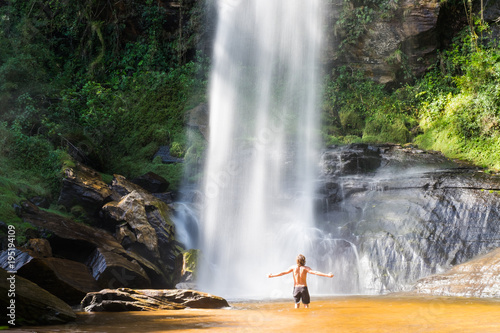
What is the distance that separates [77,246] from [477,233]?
10.3 meters

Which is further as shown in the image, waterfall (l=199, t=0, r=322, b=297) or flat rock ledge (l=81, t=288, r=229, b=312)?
waterfall (l=199, t=0, r=322, b=297)

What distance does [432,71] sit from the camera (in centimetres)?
2089

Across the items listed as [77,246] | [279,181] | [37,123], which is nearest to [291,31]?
[279,181]

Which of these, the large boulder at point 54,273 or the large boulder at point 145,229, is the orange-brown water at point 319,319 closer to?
the large boulder at point 54,273

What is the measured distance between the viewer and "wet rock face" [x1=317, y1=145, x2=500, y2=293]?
11.6 metres

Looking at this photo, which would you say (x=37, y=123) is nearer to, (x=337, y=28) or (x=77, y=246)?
(x=77, y=246)

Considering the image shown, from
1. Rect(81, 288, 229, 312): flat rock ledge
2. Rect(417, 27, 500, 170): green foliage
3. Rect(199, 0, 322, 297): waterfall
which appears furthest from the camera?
Rect(417, 27, 500, 170): green foliage

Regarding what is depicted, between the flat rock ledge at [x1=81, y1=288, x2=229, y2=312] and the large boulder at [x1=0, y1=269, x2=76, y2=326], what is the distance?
1.37 meters

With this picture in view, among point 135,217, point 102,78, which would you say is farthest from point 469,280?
point 102,78

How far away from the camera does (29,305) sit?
6.20m

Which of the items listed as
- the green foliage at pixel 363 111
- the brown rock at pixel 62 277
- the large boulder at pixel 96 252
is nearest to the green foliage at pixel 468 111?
the green foliage at pixel 363 111

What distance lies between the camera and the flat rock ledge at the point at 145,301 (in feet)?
26.3

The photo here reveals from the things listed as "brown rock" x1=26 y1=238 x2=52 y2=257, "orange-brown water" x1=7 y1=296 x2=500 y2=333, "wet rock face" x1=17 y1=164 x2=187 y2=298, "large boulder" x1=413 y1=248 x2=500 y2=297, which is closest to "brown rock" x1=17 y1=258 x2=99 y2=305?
"wet rock face" x1=17 y1=164 x2=187 y2=298

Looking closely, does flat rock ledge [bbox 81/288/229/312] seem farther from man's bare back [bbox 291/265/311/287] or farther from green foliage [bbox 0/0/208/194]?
green foliage [bbox 0/0/208/194]
